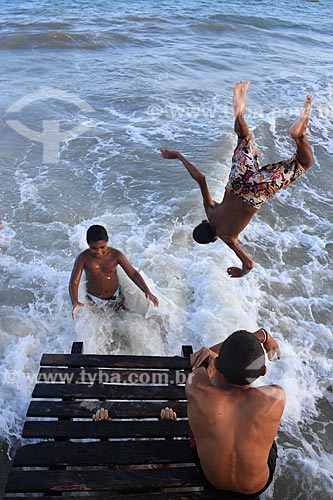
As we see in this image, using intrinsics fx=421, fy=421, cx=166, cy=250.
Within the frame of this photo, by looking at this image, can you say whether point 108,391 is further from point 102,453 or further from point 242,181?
point 242,181

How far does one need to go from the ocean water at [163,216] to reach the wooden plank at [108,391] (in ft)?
1.55

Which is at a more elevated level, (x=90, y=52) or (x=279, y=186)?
(x=279, y=186)

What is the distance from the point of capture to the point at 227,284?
5.16 meters

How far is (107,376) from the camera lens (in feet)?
11.4

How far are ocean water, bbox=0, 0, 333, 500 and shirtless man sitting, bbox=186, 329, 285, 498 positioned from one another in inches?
47.8

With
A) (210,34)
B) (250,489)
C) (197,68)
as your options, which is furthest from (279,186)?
(210,34)

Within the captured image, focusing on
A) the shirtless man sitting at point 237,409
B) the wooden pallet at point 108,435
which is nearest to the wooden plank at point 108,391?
the wooden pallet at point 108,435

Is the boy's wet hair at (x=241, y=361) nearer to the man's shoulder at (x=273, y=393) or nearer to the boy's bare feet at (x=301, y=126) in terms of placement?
the man's shoulder at (x=273, y=393)

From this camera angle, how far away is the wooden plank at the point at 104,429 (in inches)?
118

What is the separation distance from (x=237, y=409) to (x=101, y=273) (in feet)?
8.15

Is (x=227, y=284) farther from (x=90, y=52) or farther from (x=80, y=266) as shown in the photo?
(x=90, y=52)

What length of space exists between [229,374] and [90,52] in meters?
15.2

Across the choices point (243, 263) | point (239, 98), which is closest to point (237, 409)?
point (243, 263)

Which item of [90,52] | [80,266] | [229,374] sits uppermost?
[229,374]
